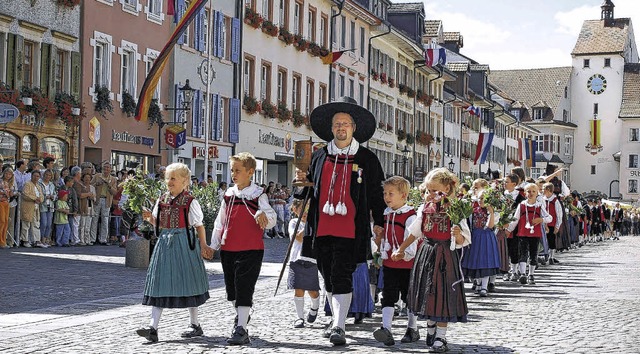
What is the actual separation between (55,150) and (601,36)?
10000cm

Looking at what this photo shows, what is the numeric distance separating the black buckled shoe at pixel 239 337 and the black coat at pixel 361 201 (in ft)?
3.05

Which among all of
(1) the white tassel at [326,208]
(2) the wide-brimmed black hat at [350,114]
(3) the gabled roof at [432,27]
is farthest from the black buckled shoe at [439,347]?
(3) the gabled roof at [432,27]

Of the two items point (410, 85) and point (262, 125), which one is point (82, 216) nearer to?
point (262, 125)

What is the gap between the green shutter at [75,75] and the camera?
101ft

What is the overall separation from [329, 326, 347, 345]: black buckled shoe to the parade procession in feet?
0.07

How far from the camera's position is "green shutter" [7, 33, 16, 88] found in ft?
92.6

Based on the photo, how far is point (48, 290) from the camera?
49.2 feet

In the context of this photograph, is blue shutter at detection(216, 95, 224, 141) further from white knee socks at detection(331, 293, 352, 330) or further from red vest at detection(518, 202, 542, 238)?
white knee socks at detection(331, 293, 352, 330)

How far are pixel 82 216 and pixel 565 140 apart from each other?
341 feet

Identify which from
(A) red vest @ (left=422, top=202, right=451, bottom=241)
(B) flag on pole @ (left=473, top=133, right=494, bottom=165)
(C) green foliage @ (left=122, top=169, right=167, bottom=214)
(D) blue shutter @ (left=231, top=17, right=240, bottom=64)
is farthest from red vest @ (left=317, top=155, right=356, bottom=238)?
(B) flag on pole @ (left=473, top=133, right=494, bottom=165)

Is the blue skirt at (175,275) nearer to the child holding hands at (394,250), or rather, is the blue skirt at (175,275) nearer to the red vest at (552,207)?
the child holding hands at (394,250)

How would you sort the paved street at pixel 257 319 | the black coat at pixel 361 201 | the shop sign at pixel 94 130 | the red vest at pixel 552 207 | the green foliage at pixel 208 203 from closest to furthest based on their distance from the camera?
the paved street at pixel 257 319, the black coat at pixel 361 201, the green foliage at pixel 208 203, the red vest at pixel 552 207, the shop sign at pixel 94 130

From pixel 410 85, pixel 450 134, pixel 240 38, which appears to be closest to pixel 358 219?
pixel 240 38

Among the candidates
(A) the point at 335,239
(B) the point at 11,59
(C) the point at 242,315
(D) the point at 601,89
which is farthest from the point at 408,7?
(C) the point at 242,315
